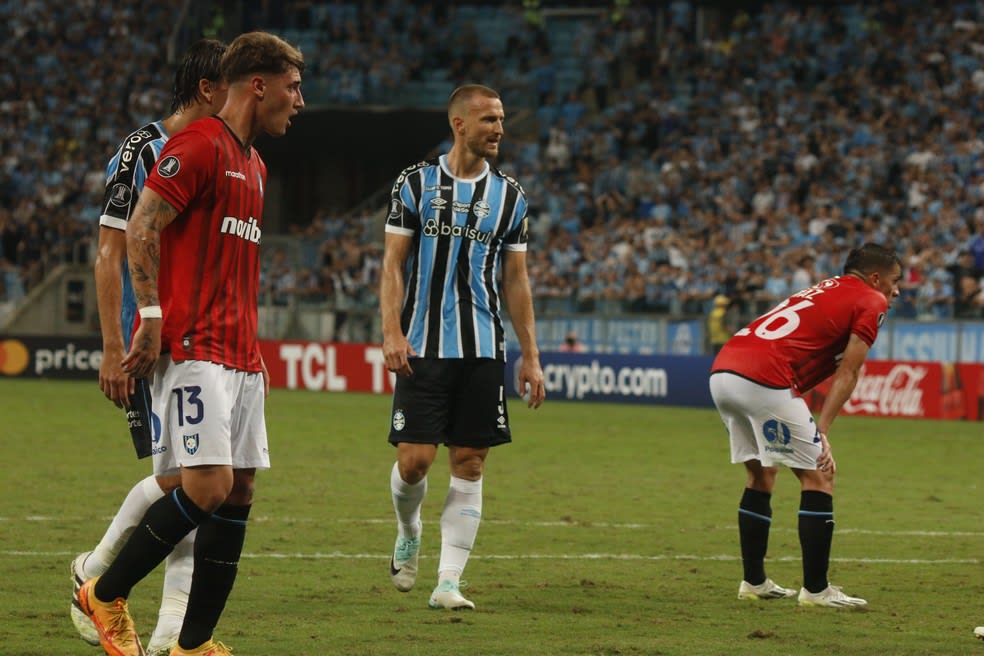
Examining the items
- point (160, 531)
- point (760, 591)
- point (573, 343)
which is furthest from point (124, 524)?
point (573, 343)

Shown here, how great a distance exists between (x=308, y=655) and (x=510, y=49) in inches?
1290

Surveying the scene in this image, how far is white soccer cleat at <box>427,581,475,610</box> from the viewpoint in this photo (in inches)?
299

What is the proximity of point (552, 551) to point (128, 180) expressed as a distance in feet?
14.5

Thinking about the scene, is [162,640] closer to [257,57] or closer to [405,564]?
[405,564]

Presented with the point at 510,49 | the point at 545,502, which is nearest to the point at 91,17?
the point at 510,49

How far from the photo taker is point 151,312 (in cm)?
555

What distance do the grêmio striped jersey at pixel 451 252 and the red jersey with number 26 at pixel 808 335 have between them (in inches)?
53.4

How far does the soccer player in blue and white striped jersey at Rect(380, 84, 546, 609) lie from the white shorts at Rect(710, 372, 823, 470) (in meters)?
1.08

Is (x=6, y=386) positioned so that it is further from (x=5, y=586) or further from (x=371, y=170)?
(x=5, y=586)

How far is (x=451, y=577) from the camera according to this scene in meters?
7.71

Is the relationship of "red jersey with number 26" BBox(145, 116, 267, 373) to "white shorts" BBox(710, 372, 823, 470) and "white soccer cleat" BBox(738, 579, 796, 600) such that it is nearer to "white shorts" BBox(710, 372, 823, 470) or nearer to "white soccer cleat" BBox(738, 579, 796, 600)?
"white shorts" BBox(710, 372, 823, 470)

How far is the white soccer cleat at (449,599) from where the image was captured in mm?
7594

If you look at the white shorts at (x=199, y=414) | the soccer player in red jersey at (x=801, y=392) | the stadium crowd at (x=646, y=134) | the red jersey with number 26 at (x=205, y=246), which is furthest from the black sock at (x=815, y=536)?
the stadium crowd at (x=646, y=134)

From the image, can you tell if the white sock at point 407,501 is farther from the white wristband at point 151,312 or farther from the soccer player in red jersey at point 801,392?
the white wristband at point 151,312
